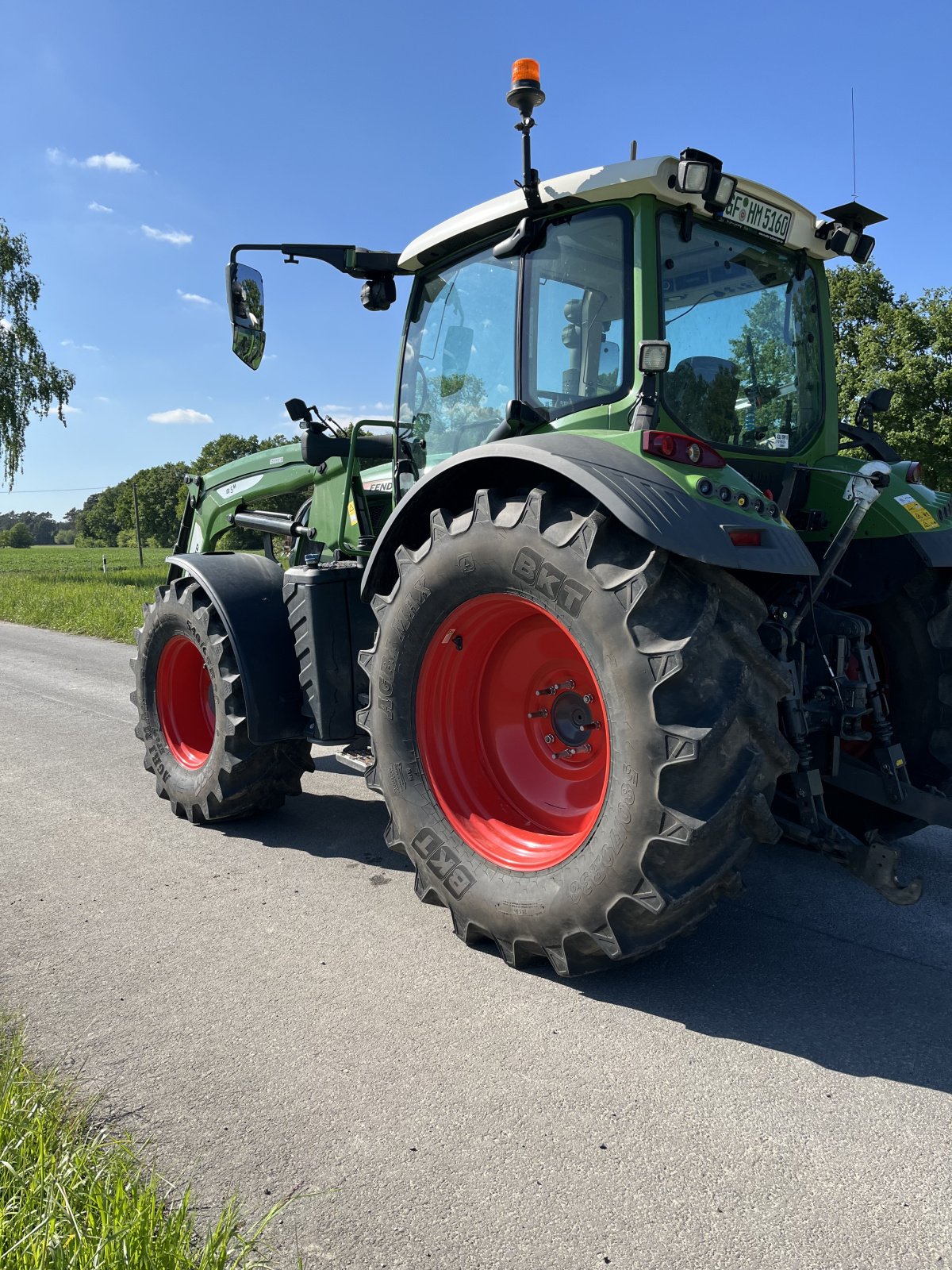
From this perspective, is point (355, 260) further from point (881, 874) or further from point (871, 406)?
point (881, 874)

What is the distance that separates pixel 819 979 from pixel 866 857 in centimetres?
41

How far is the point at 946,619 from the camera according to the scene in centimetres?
355

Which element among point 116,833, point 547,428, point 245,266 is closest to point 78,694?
point 116,833

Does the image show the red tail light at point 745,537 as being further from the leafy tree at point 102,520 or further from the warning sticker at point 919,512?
the leafy tree at point 102,520

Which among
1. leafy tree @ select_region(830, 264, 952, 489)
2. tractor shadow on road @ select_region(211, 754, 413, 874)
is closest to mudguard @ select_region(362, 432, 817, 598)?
tractor shadow on road @ select_region(211, 754, 413, 874)

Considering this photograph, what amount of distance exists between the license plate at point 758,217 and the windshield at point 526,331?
0.43 metres

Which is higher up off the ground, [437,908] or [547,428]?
[547,428]

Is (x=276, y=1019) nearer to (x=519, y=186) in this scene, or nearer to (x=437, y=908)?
(x=437, y=908)

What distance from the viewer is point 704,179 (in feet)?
9.61

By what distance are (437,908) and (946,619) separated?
2.22 metres

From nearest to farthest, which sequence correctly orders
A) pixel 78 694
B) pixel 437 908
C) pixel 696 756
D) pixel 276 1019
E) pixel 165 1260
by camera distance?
pixel 165 1260 < pixel 696 756 < pixel 276 1019 < pixel 437 908 < pixel 78 694

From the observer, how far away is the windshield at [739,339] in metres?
3.21

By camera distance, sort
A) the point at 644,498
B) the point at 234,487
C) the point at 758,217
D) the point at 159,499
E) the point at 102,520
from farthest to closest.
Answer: the point at 102,520 < the point at 159,499 < the point at 234,487 < the point at 758,217 < the point at 644,498

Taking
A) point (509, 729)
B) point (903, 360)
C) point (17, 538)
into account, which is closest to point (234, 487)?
point (509, 729)
